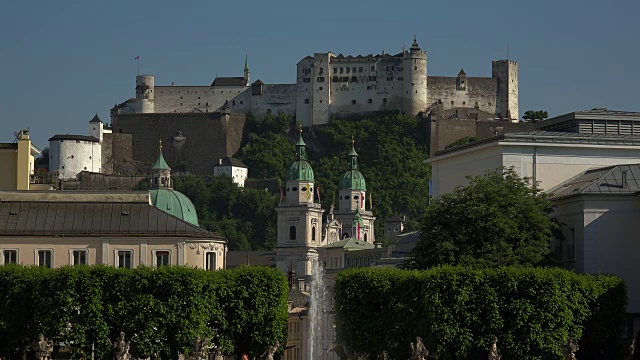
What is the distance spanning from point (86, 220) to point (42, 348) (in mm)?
14494

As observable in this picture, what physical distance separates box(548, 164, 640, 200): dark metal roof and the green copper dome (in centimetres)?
4850

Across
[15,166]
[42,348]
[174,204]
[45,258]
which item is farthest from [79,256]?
[174,204]

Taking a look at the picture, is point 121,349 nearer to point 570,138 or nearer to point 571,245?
point 571,245

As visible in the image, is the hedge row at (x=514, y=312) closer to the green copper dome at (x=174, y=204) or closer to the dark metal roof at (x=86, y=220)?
the dark metal roof at (x=86, y=220)

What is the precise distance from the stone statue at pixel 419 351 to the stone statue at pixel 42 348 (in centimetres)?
1197

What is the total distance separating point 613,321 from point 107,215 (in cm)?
2222

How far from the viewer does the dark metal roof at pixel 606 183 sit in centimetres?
6462

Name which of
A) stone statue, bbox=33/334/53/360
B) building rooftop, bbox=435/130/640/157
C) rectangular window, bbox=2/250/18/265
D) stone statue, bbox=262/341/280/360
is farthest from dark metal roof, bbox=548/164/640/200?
rectangular window, bbox=2/250/18/265

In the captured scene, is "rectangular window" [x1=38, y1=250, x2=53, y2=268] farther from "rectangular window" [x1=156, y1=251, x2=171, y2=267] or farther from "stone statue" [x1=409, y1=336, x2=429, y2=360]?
"stone statue" [x1=409, y1=336, x2=429, y2=360]

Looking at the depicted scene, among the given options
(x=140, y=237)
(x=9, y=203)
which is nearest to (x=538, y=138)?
(x=140, y=237)

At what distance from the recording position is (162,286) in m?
62.1

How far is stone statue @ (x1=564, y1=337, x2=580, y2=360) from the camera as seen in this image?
186ft

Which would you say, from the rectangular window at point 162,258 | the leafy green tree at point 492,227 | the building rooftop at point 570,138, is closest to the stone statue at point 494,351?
the leafy green tree at point 492,227

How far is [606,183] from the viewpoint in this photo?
214 feet
